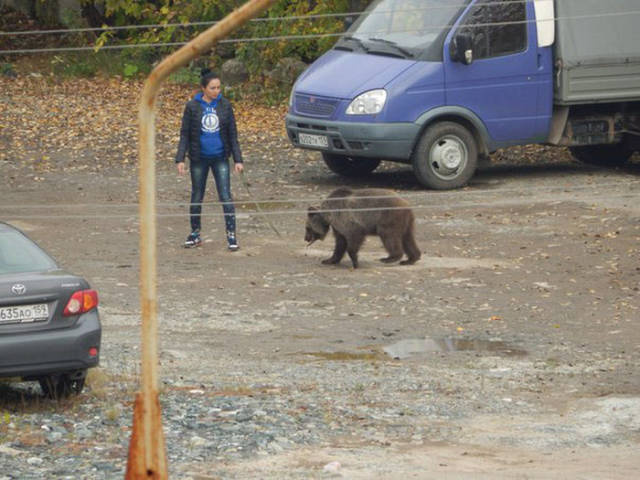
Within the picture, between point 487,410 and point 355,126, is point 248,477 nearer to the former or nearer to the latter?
point 487,410

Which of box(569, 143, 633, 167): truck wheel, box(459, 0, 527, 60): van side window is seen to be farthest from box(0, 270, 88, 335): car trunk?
box(569, 143, 633, 167): truck wheel

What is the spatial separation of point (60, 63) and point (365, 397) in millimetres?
21175

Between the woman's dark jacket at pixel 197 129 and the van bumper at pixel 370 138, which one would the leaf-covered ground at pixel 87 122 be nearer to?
the van bumper at pixel 370 138

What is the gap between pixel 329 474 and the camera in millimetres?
7762

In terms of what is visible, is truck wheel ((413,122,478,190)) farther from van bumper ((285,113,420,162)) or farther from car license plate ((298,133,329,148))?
car license plate ((298,133,329,148))

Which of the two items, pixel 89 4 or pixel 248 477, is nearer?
pixel 248 477

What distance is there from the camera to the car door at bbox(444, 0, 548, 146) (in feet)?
60.3

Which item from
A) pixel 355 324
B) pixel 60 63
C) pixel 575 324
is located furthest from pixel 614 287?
pixel 60 63

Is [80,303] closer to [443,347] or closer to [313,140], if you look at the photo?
[443,347]

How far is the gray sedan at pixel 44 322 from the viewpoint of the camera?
8898 millimetres

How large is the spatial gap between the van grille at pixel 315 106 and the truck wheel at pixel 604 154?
15.9 ft

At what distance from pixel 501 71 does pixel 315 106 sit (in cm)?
252

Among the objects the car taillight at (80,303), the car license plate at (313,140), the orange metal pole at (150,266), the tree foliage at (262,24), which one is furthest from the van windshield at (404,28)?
the orange metal pole at (150,266)

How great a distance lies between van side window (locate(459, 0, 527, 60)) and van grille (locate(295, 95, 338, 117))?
203 centimetres
